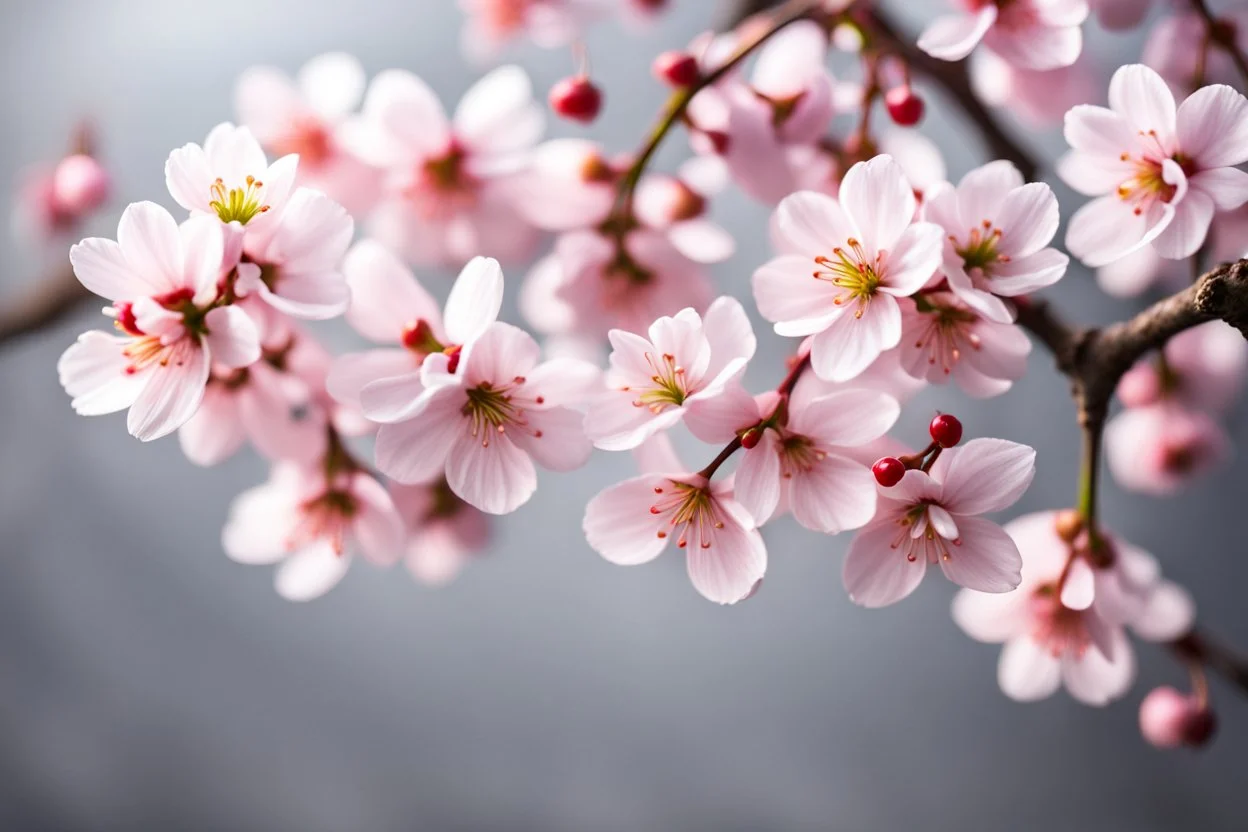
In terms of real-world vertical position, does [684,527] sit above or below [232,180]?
below

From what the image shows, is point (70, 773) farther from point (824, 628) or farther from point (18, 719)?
point (824, 628)

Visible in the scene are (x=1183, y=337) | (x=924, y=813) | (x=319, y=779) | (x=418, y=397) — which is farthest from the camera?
(x=319, y=779)

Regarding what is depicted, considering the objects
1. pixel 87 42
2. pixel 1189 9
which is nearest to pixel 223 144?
pixel 1189 9

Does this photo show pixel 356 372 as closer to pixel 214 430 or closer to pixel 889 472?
pixel 214 430

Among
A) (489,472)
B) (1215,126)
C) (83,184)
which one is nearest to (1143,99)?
(1215,126)

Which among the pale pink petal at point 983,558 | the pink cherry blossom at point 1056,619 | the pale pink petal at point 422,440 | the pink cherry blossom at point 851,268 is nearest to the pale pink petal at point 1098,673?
the pink cherry blossom at point 1056,619

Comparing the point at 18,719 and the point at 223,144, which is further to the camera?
the point at 18,719

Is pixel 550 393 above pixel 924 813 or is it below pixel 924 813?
above
